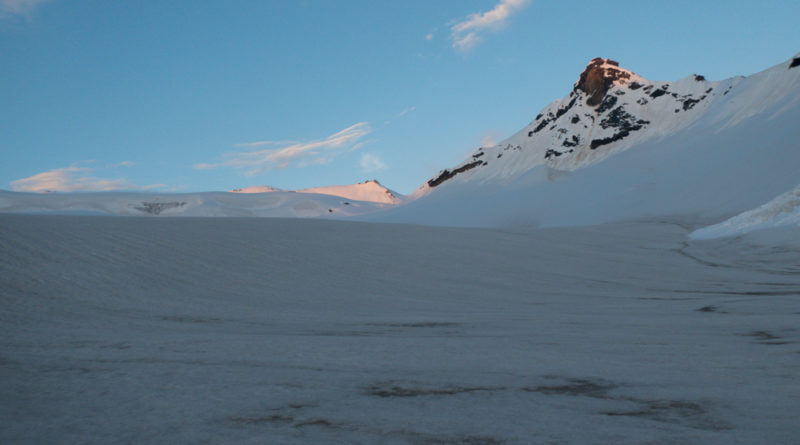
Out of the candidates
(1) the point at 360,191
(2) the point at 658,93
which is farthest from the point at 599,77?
(1) the point at 360,191

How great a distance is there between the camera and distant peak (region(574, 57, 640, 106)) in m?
83.9

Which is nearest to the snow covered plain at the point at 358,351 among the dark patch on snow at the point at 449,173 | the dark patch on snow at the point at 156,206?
the dark patch on snow at the point at 449,173

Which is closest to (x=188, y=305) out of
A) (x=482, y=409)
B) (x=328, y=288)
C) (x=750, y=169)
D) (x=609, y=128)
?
(x=328, y=288)

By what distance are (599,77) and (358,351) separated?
93.9 metres

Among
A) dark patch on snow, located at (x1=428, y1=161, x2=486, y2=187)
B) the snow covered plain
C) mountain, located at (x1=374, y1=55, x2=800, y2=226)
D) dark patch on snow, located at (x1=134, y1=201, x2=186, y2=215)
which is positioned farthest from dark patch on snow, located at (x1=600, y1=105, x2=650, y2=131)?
dark patch on snow, located at (x1=134, y1=201, x2=186, y2=215)

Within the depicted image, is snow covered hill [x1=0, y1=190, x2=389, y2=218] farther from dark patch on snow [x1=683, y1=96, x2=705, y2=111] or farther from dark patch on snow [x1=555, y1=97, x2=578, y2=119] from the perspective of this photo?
dark patch on snow [x1=683, y1=96, x2=705, y2=111]

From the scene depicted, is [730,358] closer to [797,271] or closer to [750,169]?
[797,271]

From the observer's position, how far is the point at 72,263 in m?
6.85

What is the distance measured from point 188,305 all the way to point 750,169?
45.3m

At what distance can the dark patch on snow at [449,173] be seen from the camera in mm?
87425

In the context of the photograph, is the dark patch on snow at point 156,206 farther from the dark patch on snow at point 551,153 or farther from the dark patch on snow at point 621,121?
the dark patch on snow at point 621,121

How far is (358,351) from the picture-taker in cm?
333

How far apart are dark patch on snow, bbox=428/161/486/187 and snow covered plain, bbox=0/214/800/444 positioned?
7942cm

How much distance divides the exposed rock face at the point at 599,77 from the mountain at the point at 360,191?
2137 inches
